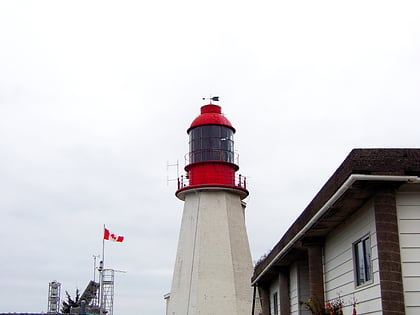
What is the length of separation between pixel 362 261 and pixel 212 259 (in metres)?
17.3

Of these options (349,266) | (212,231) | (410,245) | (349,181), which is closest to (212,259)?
(212,231)

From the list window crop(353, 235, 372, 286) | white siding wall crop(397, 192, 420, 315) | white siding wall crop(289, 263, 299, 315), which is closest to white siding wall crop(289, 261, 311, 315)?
white siding wall crop(289, 263, 299, 315)

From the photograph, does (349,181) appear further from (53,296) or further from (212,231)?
(53,296)

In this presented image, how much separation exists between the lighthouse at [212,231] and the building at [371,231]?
14336 millimetres

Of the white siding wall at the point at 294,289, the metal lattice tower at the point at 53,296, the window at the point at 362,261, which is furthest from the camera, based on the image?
the metal lattice tower at the point at 53,296

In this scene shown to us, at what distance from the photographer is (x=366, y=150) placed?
9.57m

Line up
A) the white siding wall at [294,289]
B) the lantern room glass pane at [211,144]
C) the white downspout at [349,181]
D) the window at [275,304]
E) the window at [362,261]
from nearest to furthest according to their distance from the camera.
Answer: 1. the white downspout at [349,181]
2. the window at [362,261]
3. the white siding wall at [294,289]
4. the window at [275,304]
5. the lantern room glass pane at [211,144]

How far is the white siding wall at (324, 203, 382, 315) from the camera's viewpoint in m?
10.0

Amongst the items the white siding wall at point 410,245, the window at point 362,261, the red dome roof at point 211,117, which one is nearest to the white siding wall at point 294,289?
the window at point 362,261

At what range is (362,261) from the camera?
10945 mm

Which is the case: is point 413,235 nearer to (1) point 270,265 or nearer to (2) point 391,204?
(2) point 391,204

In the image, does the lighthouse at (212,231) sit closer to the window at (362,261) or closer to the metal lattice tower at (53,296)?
the window at (362,261)

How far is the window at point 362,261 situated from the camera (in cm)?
1048

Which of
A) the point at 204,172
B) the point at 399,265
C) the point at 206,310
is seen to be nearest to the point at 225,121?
the point at 204,172
